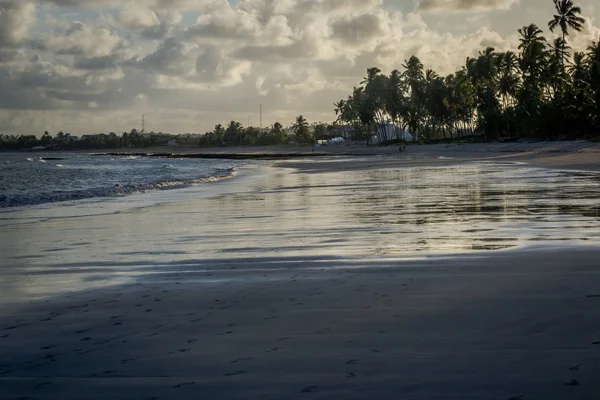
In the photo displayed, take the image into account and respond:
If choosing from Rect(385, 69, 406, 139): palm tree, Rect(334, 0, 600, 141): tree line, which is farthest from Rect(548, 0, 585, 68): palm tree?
Rect(385, 69, 406, 139): palm tree

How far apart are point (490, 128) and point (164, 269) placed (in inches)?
3748

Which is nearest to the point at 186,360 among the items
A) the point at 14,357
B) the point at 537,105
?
the point at 14,357

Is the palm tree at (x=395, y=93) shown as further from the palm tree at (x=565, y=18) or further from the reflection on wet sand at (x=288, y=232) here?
the reflection on wet sand at (x=288, y=232)

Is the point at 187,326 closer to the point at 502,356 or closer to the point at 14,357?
the point at 14,357

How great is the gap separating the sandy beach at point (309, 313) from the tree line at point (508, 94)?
70698mm

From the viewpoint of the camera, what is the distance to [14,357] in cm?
412

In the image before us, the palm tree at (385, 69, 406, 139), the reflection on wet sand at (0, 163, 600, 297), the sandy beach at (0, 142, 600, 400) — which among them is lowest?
the reflection on wet sand at (0, 163, 600, 297)

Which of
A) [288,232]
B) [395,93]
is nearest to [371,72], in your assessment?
[395,93]

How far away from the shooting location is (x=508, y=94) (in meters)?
108

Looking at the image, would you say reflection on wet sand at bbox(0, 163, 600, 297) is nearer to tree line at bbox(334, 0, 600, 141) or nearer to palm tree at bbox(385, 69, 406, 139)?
tree line at bbox(334, 0, 600, 141)

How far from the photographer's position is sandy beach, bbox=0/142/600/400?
11.6ft

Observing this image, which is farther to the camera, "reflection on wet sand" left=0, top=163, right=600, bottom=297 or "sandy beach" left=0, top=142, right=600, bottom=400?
"reflection on wet sand" left=0, top=163, right=600, bottom=297

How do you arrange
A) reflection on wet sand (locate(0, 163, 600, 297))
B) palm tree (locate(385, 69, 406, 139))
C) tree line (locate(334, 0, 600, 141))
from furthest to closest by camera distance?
palm tree (locate(385, 69, 406, 139))
tree line (locate(334, 0, 600, 141))
reflection on wet sand (locate(0, 163, 600, 297))

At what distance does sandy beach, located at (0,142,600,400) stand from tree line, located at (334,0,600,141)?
7070cm
